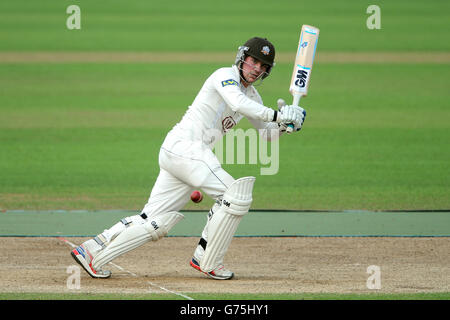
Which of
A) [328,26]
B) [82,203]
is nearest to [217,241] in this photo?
[82,203]

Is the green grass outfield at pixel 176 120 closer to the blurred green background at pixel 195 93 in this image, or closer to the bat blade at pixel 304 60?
the blurred green background at pixel 195 93

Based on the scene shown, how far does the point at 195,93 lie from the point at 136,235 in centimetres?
1377

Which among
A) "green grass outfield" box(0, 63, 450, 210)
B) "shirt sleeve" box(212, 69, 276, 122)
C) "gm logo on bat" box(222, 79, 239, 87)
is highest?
"gm logo on bat" box(222, 79, 239, 87)

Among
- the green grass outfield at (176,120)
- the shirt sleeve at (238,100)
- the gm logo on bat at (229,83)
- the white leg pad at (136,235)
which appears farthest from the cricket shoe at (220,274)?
the green grass outfield at (176,120)

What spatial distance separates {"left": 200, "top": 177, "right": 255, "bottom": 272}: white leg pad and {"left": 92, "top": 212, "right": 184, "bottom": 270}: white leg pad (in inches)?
13.2

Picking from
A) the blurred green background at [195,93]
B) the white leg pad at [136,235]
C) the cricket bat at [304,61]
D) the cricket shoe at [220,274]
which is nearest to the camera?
the white leg pad at [136,235]

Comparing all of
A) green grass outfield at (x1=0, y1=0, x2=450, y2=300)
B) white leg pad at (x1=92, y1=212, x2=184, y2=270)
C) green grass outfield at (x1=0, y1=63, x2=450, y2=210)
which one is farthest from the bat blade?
green grass outfield at (x1=0, y1=63, x2=450, y2=210)

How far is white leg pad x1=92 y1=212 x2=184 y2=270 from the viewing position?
6699 millimetres

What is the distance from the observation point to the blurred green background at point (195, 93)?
37.7 ft

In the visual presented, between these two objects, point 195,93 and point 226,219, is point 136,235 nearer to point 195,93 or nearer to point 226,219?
point 226,219

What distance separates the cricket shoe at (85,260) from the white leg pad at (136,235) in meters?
0.05

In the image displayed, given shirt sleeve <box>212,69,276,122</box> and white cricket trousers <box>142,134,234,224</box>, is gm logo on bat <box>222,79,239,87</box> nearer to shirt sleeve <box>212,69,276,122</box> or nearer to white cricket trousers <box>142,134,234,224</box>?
shirt sleeve <box>212,69,276,122</box>

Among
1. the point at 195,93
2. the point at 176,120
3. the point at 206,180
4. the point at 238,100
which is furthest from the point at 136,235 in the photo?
the point at 195,93

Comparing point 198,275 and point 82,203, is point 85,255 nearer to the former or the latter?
point 198,275
